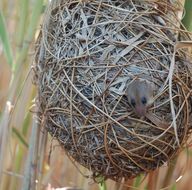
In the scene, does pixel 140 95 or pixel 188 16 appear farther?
pixel 188 16

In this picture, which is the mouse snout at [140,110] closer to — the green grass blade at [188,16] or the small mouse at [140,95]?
the small mouse at [140,95]

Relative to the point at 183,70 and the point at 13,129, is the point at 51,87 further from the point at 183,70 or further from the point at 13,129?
the point at 13,129

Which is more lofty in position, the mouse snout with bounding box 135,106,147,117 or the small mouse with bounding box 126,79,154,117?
the small mouse with bounding box 126,79,154,117

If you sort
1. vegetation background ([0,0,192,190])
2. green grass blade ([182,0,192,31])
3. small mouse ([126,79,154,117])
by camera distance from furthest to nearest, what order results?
vegetation background ([0,0,192,190]) → green grass blade ([182,0,192,31]) → small mouse ([126,79,154,117])

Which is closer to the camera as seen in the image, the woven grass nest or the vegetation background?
the woven grass nest

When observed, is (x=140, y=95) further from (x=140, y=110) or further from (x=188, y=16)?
(x=188, y=16)

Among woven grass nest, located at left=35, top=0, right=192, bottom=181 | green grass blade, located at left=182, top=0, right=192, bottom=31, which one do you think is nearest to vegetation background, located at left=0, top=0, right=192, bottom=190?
green grass blade, located at left=182, top=0, right=192, bottom=31

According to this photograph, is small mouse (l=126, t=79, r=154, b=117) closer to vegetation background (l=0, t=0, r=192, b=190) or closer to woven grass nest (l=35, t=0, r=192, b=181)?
woven grass nest (l=35, t=0, r=192, b=181)

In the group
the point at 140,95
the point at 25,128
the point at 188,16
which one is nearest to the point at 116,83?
the point at 140,95
